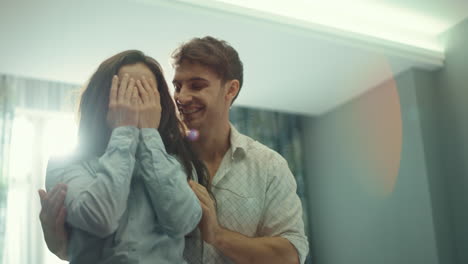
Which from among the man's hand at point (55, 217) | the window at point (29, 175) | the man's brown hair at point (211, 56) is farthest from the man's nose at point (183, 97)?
the window at point (29, 175)

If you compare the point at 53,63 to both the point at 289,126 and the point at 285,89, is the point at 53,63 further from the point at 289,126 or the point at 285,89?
the point at 289,126

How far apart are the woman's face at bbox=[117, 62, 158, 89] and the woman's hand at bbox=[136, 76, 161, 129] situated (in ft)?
0.05

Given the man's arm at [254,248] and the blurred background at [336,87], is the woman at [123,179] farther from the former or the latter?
the blurred background at [336,87]

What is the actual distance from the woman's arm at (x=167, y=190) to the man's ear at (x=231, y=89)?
22.8 inches

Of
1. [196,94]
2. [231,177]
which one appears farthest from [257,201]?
[196,94]

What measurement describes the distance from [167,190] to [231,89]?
0.68 m

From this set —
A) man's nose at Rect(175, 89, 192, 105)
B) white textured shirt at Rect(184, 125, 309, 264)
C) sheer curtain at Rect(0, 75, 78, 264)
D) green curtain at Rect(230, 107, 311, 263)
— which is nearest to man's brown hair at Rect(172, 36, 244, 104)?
man's nose at Rect(175, 89, 192, 105)

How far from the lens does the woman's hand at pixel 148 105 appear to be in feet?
3.08

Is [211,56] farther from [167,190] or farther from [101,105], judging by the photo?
[167,190]

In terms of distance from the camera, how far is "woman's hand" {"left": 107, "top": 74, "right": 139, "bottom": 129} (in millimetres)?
914

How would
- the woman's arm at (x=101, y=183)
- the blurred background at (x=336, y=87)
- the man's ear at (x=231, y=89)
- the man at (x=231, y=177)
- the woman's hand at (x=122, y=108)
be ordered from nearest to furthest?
the woman's arm at (x=101, y=183)
the woman's hand at (x=122, y=108)
the man at (x=231, y=177)
the man's ear at (x=231, y=89)
the blurred background at (x=336, y=87)

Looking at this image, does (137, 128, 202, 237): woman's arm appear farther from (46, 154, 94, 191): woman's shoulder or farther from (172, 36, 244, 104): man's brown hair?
(172, 36, 244, 104): man's brown hair

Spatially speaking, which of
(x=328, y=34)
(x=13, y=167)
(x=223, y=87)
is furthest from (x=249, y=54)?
(x=13, y=167)

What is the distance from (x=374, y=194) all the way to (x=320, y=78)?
910 millimetres
